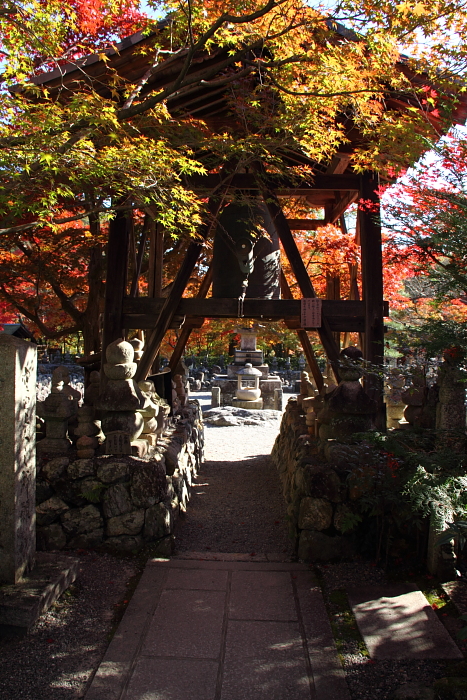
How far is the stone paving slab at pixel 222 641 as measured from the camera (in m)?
3.04

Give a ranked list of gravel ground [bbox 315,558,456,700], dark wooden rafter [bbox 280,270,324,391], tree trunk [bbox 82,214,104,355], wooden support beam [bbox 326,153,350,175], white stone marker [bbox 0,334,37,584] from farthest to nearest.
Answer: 1. tree trunk [bbox 82,214,104,355]
2. dark wooden rafter [bbox 280,270,324,391]
3. wooden support beam [bbox 326,153,350,175]
4. white stone marker [bbox 0,334,37,584]
5. gravel ground [bbox 315,558,456,700]

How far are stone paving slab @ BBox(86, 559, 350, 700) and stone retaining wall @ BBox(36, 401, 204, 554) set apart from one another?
44cm

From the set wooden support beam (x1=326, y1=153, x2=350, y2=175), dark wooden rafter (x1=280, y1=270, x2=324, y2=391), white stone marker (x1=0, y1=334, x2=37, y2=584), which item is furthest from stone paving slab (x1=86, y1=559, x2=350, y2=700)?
wooden support beam (x1=326, y1=153, x2=350, y2=175)

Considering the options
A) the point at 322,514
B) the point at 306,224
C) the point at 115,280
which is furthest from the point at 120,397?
the point at 306,224

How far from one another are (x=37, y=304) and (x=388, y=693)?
8.94 metres

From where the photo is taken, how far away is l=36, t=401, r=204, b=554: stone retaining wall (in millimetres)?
4996

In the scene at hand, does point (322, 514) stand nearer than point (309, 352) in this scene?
Yes

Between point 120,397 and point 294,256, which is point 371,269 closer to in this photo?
point 294,256

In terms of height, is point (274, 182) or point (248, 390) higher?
point (274, 182)

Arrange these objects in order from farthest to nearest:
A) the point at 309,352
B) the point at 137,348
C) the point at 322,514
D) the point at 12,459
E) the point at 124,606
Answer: the point at 309,352
the point at 137,348
the point at 322,514
the point at 124,606
the point at 12,459

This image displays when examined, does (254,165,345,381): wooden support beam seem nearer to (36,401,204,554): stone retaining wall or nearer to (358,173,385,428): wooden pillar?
(358,173,385,428): wooden pillar

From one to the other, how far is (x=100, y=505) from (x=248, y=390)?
43.5 ft

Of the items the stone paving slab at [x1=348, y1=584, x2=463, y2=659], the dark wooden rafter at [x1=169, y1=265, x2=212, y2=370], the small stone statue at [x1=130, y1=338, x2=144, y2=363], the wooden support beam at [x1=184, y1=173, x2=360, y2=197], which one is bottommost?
the stone paving slab at [x1=348, y1=584, x2=463, y2=659]

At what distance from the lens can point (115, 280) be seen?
7.11 m
